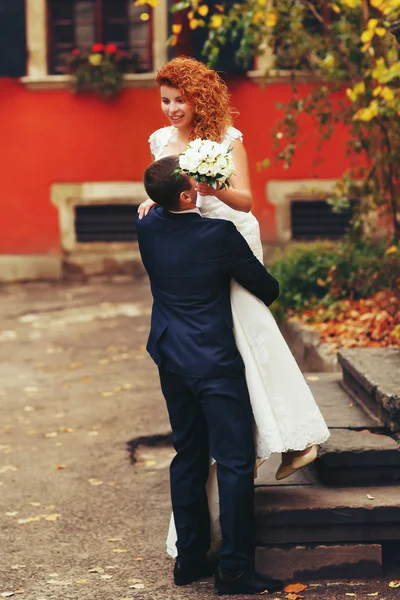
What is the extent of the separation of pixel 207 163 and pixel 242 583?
1653 millimetres

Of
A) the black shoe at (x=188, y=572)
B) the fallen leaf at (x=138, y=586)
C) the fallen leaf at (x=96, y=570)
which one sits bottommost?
the fallen leaf at (x=96, y=570)

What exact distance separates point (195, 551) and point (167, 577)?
0.23 m

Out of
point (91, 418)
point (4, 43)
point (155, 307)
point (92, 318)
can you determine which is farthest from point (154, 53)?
point (155, 307)

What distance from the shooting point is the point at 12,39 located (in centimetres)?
1441

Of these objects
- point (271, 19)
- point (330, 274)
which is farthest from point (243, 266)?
point (330, 274)

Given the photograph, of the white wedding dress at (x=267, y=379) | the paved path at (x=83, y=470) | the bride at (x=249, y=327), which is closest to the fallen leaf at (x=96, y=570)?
the paved path at (x=83, y=470)

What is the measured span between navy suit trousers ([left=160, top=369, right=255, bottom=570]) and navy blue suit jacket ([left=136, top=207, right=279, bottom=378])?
82mm

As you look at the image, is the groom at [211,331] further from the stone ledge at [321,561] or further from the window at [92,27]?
the window at [92,27]

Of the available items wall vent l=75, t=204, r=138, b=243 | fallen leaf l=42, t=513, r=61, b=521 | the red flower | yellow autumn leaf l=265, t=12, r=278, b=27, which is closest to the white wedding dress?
fallen leaf l=42, t=513, r=61, b=521

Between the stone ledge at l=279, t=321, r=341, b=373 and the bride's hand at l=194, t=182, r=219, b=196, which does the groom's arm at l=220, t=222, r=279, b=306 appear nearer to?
the bride's hand at l=194, t=182, r=219, b=196

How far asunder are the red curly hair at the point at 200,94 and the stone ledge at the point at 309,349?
3.20 m

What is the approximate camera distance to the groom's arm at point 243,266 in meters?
4.17

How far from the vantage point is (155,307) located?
14.5ft

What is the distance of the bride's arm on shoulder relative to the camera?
165 inches
